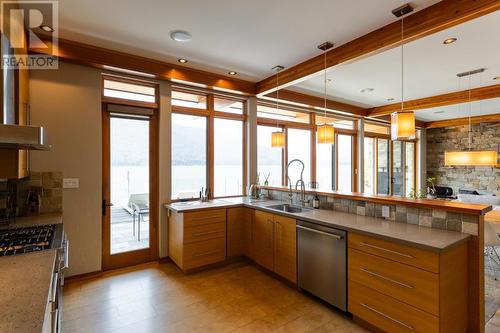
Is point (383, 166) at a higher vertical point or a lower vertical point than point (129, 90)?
lower

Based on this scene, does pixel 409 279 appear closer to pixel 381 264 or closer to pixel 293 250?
pixel 381 264

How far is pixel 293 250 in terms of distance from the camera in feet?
9.80

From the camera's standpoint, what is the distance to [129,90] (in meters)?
3.69

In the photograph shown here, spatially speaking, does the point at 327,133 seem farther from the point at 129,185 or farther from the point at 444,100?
the point at 444,100

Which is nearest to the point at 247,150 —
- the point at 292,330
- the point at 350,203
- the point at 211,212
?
the point at 211,212

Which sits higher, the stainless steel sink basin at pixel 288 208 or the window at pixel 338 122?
the window at pixel 338 122

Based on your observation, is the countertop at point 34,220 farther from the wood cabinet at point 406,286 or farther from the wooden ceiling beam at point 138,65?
the wood cabinet at point 406,286

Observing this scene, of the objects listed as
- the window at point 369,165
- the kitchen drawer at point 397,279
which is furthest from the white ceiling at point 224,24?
the window at point 369,165

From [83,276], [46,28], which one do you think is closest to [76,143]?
[46,28]

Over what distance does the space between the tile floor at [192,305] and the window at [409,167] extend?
7010 millimetres

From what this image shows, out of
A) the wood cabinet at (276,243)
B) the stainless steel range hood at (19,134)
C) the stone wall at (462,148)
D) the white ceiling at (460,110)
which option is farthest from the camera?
the stone wall at (462,148)

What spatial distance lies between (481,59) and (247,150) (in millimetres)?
3710

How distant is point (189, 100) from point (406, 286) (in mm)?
3756

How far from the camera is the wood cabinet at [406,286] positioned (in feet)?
6.02
